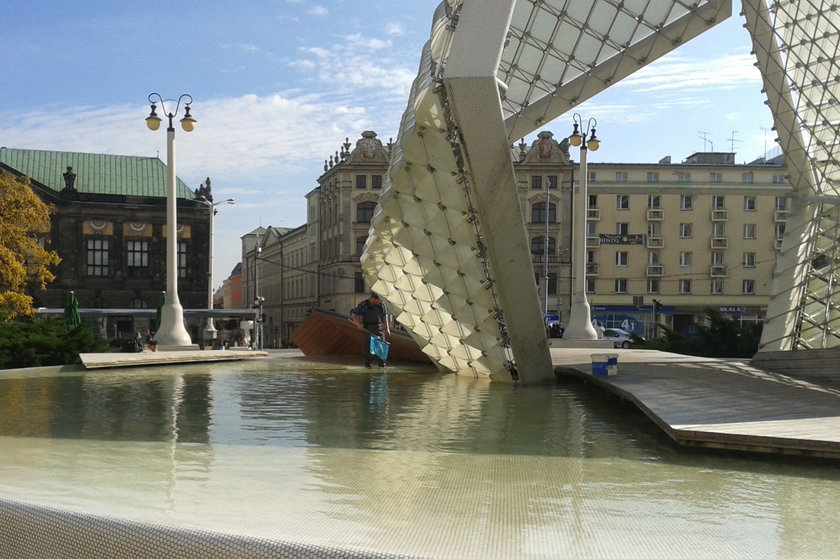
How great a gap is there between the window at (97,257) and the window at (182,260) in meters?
7.49

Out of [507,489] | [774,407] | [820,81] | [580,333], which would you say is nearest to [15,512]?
[507,489]

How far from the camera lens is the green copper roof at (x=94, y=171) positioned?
3748 inches

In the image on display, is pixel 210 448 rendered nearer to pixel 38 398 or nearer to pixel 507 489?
pixel 507 489

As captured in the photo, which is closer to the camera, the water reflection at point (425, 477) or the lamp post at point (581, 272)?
the water reflection at point (425, 477)

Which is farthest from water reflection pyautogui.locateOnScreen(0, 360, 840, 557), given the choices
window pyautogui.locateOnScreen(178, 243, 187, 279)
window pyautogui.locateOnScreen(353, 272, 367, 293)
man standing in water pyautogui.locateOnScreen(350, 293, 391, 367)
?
window pyautogui.locateOnScreen(178, 243, 187, 279)

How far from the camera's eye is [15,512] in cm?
574

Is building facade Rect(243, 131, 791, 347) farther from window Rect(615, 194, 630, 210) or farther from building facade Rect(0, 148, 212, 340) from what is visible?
building facade Rect(0, 148, 212, 340)

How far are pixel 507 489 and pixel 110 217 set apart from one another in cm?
8995

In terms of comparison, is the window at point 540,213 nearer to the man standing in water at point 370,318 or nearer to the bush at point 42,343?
the bush at point 42,343

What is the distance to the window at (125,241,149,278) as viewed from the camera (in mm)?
90438

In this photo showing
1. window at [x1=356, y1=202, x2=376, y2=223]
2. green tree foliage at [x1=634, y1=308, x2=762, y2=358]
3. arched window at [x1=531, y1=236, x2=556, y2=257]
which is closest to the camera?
green tree foliage at [x1=634, y1=308, x2=762, y2=358]

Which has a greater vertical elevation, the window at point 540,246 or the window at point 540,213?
the window at point 540,213

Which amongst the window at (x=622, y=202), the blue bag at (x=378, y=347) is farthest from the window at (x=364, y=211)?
the blue bag at (x=378, y=347)

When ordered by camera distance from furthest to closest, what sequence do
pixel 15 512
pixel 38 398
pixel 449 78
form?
pixel 38 398 → pixel 449 78 → pixel 15 512
